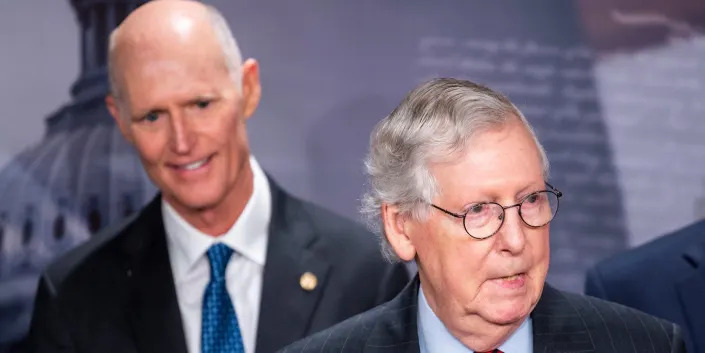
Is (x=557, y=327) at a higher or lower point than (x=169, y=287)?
higher

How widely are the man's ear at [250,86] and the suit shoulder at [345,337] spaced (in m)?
1.00


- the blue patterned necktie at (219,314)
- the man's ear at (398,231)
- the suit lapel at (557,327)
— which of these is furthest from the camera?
the blue patterned necktie at (219,314)

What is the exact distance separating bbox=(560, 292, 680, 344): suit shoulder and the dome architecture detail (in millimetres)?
1767

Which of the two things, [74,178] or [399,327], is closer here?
[399,327]

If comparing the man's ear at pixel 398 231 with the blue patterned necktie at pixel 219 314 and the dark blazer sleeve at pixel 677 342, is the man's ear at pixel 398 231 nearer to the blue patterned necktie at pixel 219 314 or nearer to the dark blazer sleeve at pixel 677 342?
the dark blazer sleeve at pixel 677 342

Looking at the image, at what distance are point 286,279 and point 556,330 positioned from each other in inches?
40.8

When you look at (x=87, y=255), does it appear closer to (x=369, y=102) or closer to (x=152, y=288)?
(x=152, y=288)

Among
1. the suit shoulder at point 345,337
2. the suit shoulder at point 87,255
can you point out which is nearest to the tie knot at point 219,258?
the suit shoulder at point 87,255

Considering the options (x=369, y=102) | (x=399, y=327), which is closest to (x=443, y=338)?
(x=399, y=327)

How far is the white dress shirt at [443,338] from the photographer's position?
8.82ft

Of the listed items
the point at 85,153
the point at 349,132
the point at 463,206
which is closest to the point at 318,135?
the point at 349,132

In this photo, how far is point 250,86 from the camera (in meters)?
3.75

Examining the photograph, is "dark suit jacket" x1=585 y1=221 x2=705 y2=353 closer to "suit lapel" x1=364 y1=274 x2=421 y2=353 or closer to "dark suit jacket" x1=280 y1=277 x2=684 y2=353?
"dark suit jacket" x1=280 y1=277 x2=684 y2=353

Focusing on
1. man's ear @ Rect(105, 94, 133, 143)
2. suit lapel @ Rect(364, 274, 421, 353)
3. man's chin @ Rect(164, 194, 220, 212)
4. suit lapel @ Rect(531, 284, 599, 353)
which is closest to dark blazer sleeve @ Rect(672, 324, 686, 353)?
suit lapel @ Rect(531, 284, 599, 353)
